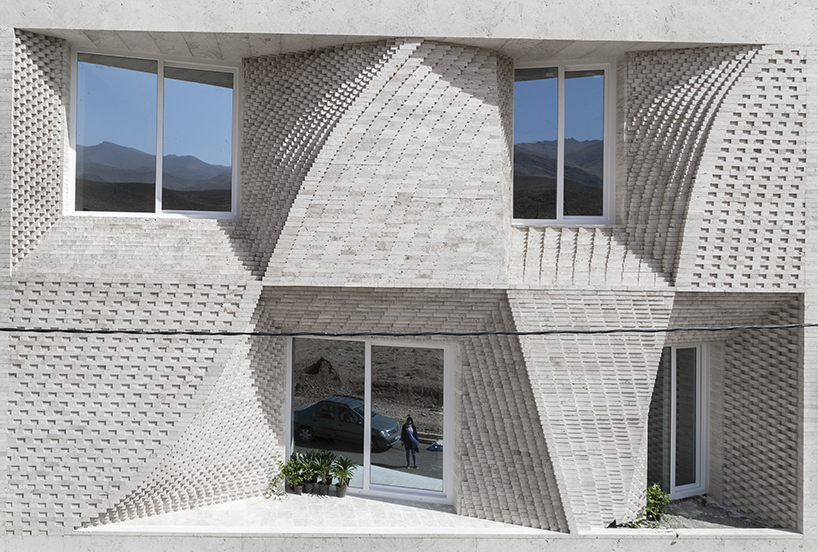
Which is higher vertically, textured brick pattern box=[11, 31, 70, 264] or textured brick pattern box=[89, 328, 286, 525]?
textured brick pattern box=[11, 31, 70, 264]

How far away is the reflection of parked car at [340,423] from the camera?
7.71 metres

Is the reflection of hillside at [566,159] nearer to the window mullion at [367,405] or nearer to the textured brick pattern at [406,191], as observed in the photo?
the textured brick pattern at [406,191]

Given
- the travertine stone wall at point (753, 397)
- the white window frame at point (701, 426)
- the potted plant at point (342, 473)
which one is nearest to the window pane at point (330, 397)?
the potted plant at point (342, 473)

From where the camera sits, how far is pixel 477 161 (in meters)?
6.98

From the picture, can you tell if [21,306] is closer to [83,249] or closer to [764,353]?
[83,249]

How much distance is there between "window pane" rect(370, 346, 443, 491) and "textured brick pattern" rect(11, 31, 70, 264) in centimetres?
486

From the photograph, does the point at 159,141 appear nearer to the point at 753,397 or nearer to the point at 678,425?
the point at 678,425


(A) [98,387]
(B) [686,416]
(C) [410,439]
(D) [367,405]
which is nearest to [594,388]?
(B) [686,416]

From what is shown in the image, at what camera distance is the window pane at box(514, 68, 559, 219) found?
7.68 metres

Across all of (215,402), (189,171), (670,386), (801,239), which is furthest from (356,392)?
(801,239)

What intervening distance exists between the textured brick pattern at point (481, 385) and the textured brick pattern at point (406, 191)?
0.98 feet

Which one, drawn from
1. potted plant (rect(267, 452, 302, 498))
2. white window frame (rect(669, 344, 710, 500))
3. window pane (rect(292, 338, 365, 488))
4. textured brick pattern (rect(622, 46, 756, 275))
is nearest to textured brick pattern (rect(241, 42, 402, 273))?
window pane (rect(292, 338, 365, 488))

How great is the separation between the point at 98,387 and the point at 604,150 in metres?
7.61

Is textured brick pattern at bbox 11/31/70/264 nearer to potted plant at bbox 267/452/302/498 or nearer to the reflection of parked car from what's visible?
the reflection of parked car
